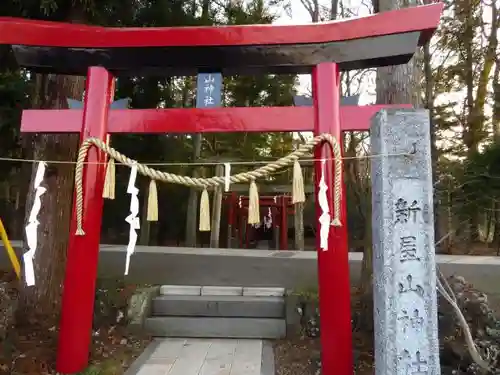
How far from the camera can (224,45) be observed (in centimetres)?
468

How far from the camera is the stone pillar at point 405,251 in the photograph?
293 centimetres

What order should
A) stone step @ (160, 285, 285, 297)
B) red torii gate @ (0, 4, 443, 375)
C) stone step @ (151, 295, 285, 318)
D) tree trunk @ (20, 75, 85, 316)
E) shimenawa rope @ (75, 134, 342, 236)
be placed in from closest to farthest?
shimenawa rope @ (75, 134, 342, 236) < red torii gate @ (0, 4, 443, 375) < tree trunk @ (20, 75, 85, 316) < stone step @ (151, 295, 285, 318) < stone step @ (160, 285, 285, 297)

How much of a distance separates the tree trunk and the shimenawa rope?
1.40 m

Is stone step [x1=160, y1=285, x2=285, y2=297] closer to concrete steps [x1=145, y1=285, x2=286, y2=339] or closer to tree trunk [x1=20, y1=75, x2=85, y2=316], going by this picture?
concrete steps [x1=145, y1=285, x2=286, y2=339]

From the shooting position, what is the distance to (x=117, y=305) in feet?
Result: 19.0

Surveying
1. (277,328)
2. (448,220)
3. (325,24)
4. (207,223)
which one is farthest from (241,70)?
(448,220)

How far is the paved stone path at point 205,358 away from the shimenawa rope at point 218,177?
1.71m

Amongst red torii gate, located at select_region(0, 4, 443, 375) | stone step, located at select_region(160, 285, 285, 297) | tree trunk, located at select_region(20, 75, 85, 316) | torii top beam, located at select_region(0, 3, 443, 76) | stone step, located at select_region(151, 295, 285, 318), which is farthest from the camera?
stone step, located at select_region(160, 285, 285, 297)

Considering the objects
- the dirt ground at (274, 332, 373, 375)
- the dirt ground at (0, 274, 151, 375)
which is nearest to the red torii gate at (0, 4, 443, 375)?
the dirt ground at (0, 274, 151, 375)

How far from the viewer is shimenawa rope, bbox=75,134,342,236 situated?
388 centimetres

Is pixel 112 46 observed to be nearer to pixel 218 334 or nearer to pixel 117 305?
pixel 117 305

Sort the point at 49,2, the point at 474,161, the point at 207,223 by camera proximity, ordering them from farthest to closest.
Result: the point at 474,161, the point at 49,2, the point at 207,223

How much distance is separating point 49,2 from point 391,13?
4.28 metres

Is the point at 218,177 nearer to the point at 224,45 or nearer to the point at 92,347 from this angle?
the point at 224,45
